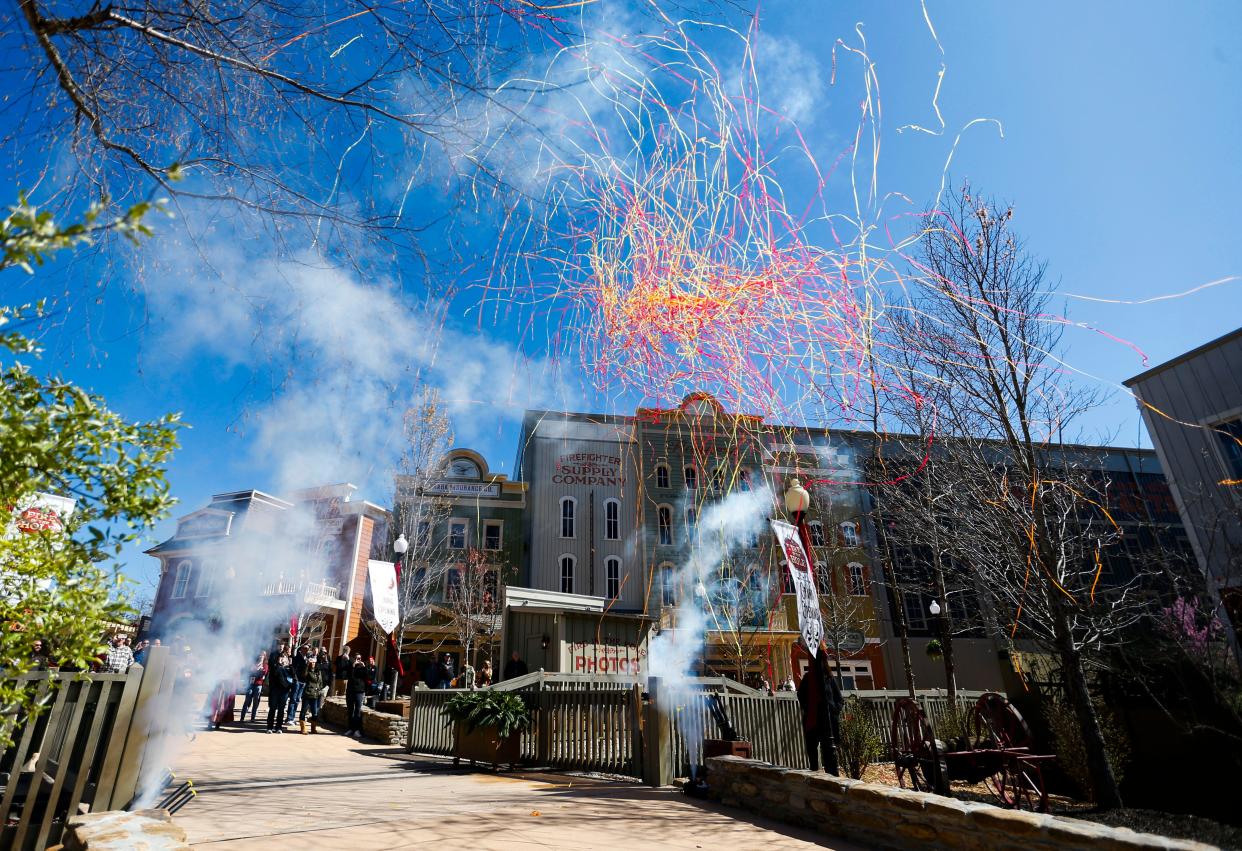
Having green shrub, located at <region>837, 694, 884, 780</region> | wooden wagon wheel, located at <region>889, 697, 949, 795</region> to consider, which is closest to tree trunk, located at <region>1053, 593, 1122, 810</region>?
wooden wagon wheel, located at <region>889, 697, 949, 795</region>

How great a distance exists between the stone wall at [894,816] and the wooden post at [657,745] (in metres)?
1.06

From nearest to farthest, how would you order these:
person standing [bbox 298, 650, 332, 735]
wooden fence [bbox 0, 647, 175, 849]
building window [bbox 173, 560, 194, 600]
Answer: wooden fence [bbox 0, 647, 175, 849] < person standing [bbox 298, 650, 332, 735] < building window [bbox 173, 560, 194, 600]

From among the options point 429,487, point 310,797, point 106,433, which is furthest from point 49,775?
point 429,487

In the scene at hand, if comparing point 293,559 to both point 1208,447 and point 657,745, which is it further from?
point 1208,447

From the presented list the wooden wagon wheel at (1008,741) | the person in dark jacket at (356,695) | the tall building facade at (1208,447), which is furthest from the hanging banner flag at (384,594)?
the tall building facade at (1208,447)

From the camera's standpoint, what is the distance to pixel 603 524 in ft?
93.1

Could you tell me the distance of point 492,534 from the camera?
27922mm

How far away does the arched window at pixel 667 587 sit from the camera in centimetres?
A: 2678

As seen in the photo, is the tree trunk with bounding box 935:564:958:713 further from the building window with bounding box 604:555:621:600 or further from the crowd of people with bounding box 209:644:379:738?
the building window with bounding box 604:555:621:600

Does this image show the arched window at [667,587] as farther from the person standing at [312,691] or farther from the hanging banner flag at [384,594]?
the hanging banner flag at [384,594]

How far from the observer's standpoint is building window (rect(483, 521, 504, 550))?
27594 millimetres

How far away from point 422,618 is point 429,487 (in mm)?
5079

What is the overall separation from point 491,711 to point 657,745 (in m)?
2.47

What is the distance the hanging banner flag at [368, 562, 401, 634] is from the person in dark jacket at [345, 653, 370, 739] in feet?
10.6
